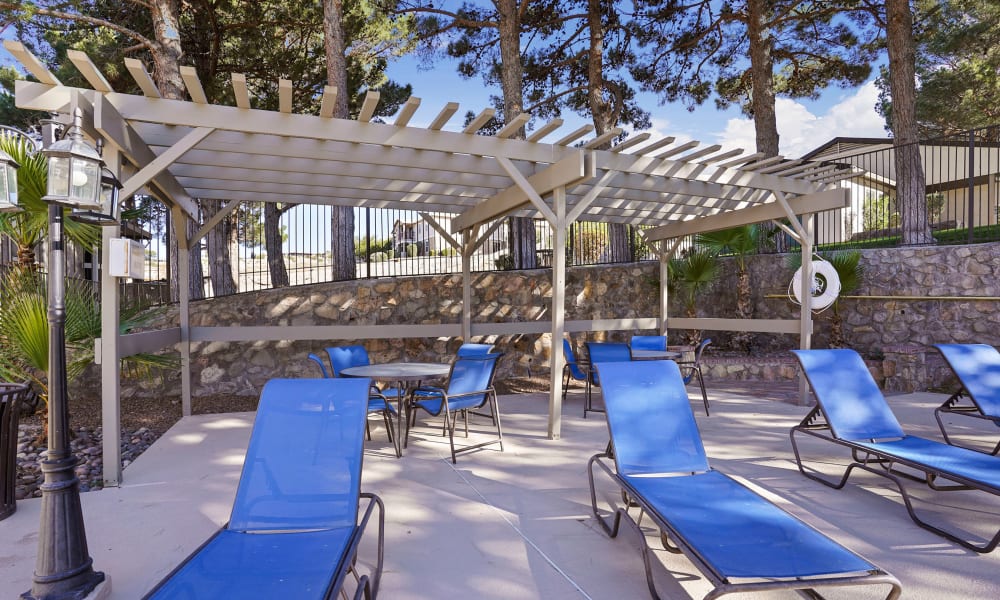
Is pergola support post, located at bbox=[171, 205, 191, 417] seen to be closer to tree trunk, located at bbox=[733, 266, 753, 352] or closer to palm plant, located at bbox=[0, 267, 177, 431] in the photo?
palm plant, located at bbox=[0, 267, 177, 431]

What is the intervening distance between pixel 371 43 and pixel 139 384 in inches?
277

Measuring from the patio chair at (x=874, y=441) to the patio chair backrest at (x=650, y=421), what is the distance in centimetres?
107

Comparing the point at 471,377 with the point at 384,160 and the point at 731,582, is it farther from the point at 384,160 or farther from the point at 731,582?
the point at 731,582

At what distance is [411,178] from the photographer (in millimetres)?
5766

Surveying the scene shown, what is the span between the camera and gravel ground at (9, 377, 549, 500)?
446 centimetres

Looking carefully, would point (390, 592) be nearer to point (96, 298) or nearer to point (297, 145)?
point (297, 145)

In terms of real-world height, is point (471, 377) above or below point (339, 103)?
below

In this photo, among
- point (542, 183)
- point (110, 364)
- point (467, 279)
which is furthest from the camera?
point (467, 279)

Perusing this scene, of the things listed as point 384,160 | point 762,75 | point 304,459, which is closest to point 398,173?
point 384,160

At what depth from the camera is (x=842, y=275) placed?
326 inches

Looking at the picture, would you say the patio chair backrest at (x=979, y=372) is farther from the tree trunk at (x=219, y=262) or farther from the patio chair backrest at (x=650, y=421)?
the tree trunk at (x=219, y=262)

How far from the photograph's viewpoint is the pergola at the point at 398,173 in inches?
154

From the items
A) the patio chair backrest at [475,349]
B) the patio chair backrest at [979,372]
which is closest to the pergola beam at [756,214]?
the patio chair backrest at [979,372]

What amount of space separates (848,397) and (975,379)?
1.26m
